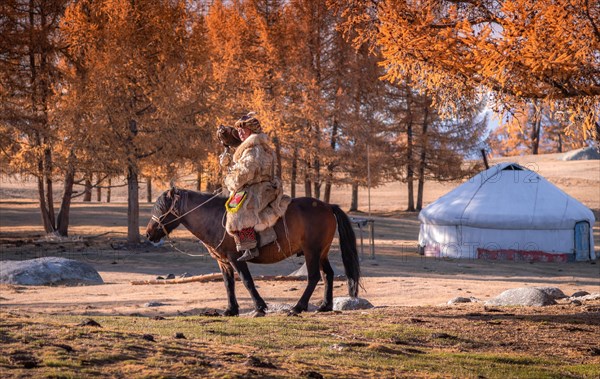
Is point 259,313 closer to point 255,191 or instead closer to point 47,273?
point 255,191

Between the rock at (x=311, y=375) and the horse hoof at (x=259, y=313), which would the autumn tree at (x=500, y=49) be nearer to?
the horse hoof at (x=259, y=313)

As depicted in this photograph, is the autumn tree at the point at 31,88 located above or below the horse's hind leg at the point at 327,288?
above

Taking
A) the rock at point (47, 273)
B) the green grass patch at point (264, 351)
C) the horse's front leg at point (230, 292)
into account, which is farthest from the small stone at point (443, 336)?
the rock at point (47, 273)

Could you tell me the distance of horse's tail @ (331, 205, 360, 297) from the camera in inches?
412

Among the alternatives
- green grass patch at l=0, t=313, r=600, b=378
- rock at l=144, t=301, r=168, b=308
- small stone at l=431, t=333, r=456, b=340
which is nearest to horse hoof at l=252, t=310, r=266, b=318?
green grass patch at l=0, t=313, r=600, b=378

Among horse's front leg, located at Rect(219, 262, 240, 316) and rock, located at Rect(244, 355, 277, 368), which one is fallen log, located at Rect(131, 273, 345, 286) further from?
rock, located at Rect(244, 355, 277, 368)

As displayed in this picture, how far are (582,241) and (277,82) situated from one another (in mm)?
17182

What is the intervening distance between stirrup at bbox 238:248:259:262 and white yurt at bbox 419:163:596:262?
16158mm

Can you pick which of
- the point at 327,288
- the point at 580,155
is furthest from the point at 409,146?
the point at 327,288

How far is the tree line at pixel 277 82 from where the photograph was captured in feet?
33.3

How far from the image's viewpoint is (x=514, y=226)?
24812 mm

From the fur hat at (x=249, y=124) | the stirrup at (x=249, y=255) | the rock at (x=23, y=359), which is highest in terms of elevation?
the fur hat at (x=249, y=124)

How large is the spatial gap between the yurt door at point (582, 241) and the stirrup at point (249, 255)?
56.7ft

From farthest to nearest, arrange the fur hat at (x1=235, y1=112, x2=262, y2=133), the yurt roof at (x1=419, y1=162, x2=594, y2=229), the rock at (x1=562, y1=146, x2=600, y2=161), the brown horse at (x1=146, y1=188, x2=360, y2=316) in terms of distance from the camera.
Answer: the rock at (x1=562, y1=146, x2=600, y2=161) < the yurt roof at (x1=419, y1=162, x2=594, y2=229) < the fur hat at (x1=235, y1=112, x2=262, y2=133) < the brown horse at (x1=146, y1=188, x2=360, y2=316)
